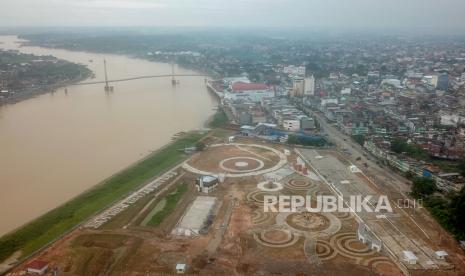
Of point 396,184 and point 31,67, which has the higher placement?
point 31,67

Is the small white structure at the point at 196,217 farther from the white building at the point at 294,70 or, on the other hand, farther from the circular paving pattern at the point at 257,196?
the white building at the point at 294,70

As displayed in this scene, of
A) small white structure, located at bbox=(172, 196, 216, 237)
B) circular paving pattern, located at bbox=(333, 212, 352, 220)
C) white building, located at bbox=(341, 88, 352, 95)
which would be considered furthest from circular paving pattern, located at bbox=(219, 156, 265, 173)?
white building, located at bbox=(341, 88, 352, 95)

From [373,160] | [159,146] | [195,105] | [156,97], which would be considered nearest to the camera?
[373,160]

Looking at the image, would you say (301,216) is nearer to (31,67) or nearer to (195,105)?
(195,105)

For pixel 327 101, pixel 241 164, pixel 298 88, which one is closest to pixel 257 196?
pixel 241 164

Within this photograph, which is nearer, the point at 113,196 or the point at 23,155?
the point at 113,196

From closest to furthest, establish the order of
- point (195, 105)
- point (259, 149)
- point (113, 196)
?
point (113, 196) < point (259, 149) < point (195, 105)

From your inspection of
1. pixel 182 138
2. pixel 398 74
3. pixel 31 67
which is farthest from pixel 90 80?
pixel 398 74
